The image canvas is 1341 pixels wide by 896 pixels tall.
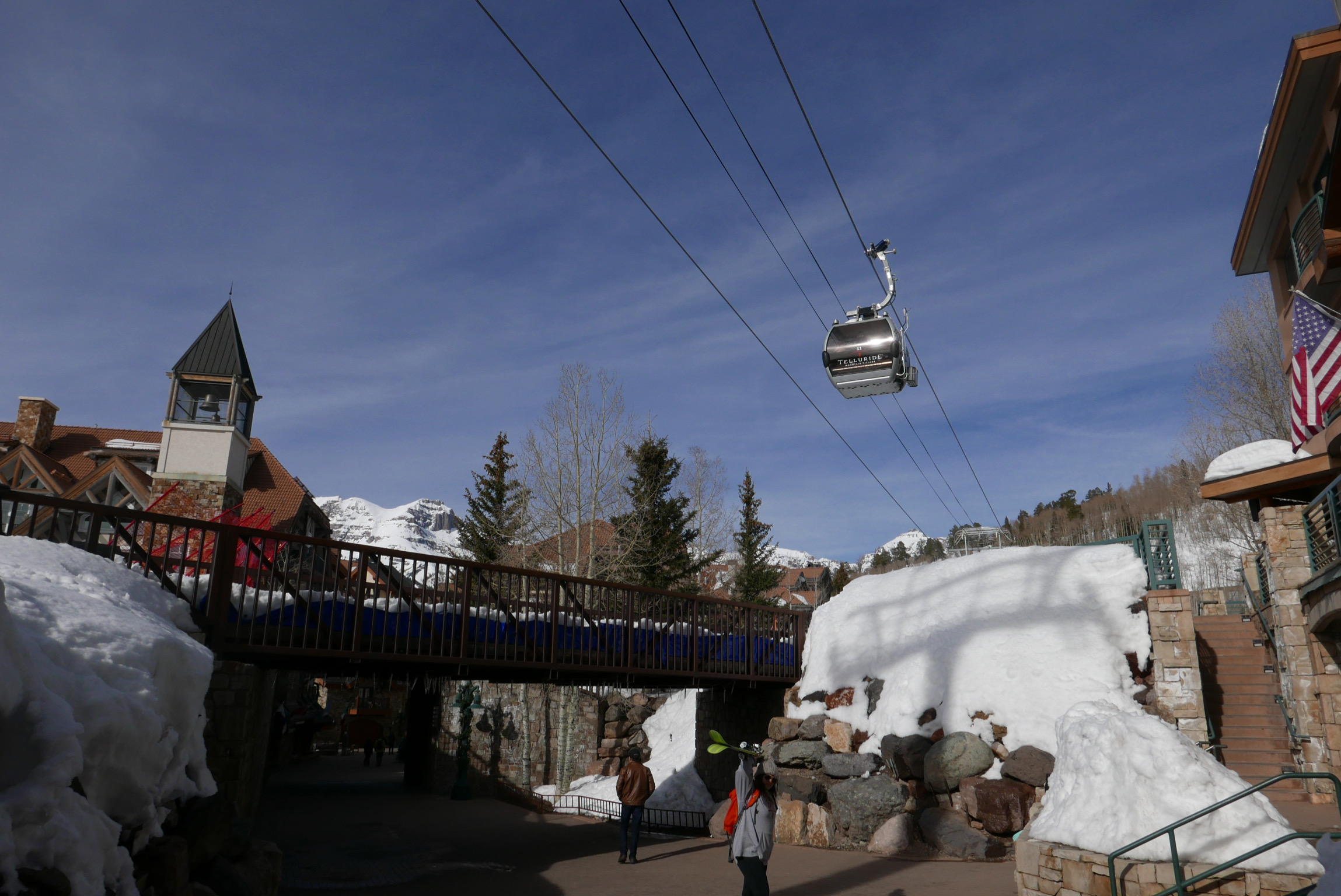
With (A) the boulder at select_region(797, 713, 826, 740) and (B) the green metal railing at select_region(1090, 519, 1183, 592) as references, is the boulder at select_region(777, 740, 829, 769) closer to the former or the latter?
(A) the boulder at select_region(797, 713, 826, 740)

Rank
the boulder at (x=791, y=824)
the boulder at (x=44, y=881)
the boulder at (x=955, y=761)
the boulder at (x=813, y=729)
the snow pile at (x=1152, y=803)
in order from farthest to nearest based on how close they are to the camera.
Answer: the boulder at (x=813, y=729) < the boulder at (x=791, y=824) < the boulder at (x=955, y=761) < the snow pile at (x=1152, y=803) < the boulder at (x=44, y=881)

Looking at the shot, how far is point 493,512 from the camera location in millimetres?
42031

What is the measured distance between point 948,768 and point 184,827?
33.3 feet

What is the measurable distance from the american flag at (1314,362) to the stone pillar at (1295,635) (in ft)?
6.98

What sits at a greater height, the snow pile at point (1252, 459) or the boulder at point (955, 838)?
the snow pile at point (1252, 459)

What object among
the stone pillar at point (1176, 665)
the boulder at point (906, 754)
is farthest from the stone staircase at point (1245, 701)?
the boulder at point (906, 754)

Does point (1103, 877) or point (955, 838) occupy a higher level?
point (1103, 877)

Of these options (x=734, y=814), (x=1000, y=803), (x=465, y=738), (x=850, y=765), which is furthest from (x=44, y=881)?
(x=465, y=738)

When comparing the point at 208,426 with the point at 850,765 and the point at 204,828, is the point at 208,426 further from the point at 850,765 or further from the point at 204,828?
the point at 204,828

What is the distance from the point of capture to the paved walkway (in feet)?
32.6

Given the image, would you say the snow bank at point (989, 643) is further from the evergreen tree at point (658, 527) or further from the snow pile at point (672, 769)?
the evergreen tree at point (658, 527)

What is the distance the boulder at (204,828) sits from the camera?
6457 millimetres

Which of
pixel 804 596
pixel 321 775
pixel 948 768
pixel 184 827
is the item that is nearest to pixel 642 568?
pixel 321 775

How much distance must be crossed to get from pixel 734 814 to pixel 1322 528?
11.3 meters
